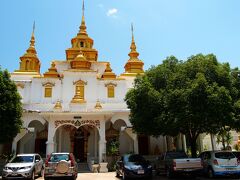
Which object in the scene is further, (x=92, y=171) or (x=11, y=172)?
(x=92, y=171)

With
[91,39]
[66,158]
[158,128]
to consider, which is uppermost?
[91,39]

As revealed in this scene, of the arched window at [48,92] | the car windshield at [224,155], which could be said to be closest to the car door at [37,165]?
the car windshield at [224,155]

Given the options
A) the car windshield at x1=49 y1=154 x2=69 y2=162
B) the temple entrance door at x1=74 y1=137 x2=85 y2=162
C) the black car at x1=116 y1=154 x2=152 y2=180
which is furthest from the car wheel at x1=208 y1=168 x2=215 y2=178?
the temple entrance door at x1=74 y1=137 x2=85 y2=162

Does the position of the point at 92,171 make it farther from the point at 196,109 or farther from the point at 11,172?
the point at 196,109

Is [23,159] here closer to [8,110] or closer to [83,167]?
[8,110]

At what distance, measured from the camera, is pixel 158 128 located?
17.8m

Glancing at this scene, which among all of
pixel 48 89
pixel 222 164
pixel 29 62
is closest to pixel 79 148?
pixel 48 89

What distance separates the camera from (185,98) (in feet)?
52.0

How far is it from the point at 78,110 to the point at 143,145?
27.8 ft

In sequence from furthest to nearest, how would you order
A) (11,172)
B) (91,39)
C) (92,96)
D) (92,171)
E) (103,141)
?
(91,39) → (92,96) → (103,141) → (92,171) → (11,172)

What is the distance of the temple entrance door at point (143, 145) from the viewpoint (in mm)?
27844

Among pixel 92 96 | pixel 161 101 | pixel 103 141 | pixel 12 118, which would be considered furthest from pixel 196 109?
pixel 92 96

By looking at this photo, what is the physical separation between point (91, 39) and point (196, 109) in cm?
2502

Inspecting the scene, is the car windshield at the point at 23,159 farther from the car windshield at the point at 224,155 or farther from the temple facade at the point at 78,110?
the car windshield at the point at 224,155
